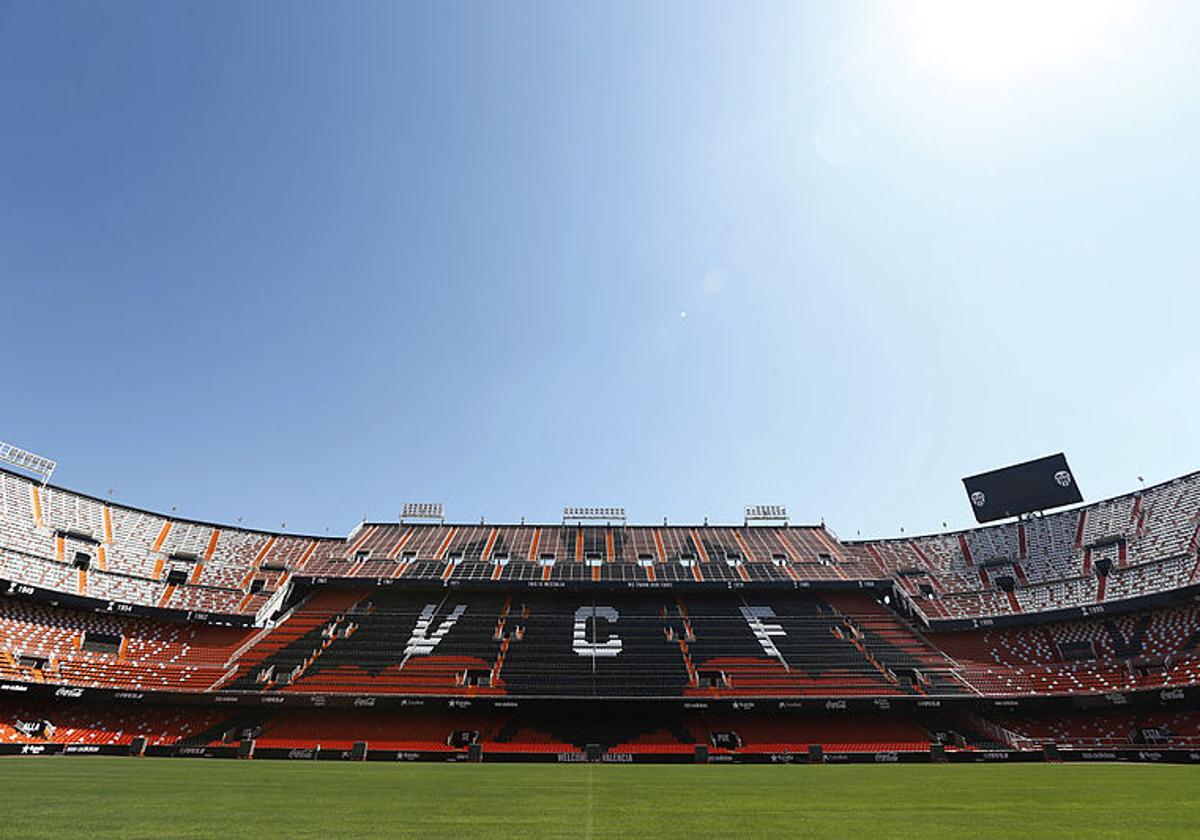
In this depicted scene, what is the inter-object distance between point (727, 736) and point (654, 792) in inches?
880

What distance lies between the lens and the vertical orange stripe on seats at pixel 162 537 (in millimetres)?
43897

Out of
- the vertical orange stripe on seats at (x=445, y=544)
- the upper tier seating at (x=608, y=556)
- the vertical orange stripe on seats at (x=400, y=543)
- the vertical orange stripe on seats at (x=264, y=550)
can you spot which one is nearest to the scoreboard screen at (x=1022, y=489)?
the upper tier seating at (x=608, y=556)

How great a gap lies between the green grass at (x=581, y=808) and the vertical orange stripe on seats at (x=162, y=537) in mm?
34937

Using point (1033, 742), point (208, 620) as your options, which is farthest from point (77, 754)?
point (1033, 742)

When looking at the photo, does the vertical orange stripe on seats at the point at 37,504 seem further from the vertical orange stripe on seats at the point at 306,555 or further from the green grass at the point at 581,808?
the green grass at the point at 581,808

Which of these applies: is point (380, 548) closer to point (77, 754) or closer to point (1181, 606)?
point (77, 754)

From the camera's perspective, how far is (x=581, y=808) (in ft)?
31.0

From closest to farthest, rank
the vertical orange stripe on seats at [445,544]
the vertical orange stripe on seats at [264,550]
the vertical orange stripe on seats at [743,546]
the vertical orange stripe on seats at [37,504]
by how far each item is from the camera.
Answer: the vertical orange stripe on seats at [37,504], the vertical orange stripe on seats at [264,550], the vertical orange stripe on seats at [445,544], the vertical orange stripe on seats at [743,546]

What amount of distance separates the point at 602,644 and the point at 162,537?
3666 cm

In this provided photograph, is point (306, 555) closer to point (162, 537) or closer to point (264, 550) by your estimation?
point (264, 550)

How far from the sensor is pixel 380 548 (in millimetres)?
51531

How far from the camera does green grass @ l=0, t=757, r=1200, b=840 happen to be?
6.96 meters

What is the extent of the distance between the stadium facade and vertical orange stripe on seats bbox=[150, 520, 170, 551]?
17cm

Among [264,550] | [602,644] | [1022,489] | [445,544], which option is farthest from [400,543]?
[1022,489]
